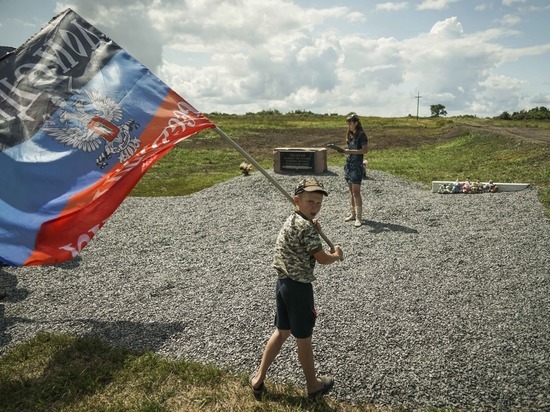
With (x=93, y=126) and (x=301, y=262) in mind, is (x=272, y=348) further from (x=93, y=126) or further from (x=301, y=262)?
(x=93, y=126)

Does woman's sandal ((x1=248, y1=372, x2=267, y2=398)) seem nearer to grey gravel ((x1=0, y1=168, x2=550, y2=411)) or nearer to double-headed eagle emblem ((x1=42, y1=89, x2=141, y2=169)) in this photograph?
grey gravel ((x1=0, y1=168, x2=550, y2=411))

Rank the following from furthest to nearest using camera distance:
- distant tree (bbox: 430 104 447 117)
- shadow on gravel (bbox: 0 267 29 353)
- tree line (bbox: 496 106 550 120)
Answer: distant tree (bbox: 430 104 447 117) → tree line (bbox: 496 106 550 120) → shadow on gravel (bbox: 0 267 29 353)

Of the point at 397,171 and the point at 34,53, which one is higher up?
the point at 34,53

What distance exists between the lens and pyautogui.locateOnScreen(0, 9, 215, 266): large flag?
478cm

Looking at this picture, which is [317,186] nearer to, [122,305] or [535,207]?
[122,305]

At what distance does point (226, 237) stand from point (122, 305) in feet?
13.7

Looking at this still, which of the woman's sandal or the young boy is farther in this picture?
the woman's sandal

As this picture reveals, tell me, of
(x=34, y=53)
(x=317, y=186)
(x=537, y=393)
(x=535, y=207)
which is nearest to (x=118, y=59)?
(x=34, y=53)

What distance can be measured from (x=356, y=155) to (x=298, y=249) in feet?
23.6

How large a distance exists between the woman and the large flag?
20.0 feet

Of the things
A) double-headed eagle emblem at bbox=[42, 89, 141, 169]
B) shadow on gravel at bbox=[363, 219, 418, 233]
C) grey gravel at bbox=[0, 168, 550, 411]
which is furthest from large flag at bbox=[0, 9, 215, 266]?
shadow on gravel at bbox=[363, 219, 418, 233]

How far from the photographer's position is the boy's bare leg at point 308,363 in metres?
4.43

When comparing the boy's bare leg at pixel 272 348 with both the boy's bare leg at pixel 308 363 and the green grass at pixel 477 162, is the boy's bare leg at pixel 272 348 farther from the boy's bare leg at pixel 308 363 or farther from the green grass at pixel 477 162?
the green grass at pixel 477 162

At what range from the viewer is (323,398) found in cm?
466
